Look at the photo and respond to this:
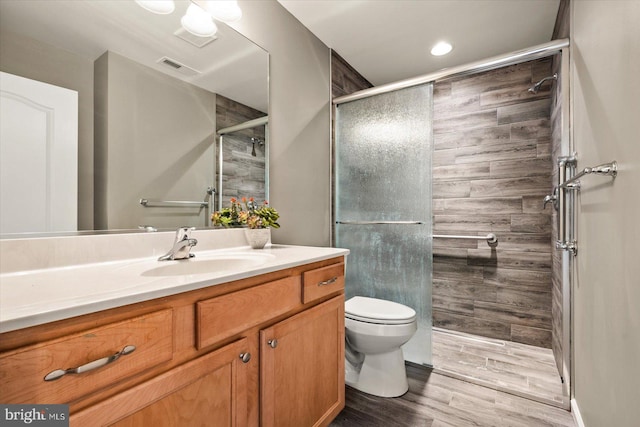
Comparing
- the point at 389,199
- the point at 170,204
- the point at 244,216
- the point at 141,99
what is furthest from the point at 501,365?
the point at 141,99

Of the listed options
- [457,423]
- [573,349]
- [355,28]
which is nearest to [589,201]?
[573,349]

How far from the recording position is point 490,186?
2.49 metres

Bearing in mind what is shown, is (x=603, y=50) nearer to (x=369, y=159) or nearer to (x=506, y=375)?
(x=369, y=159)

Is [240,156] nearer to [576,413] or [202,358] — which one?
[202,358]

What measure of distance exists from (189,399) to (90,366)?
0.29m

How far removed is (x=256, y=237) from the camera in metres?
1.60

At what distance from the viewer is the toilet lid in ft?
5.44

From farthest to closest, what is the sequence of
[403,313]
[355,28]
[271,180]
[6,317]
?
[355,28] → [271,180] → [403,313] → [6,317]

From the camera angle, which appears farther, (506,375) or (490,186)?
(490,186)

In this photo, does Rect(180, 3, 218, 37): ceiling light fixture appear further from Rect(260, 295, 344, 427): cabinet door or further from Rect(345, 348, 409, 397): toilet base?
Rect(345, 348, 409, 397): toilet base

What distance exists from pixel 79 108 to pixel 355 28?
1784 millimetres

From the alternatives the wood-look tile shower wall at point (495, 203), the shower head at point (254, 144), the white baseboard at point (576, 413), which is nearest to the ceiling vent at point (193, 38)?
the shower head at point (254, 144)

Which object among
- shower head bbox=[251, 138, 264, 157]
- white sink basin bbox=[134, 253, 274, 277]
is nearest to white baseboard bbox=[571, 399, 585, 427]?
white sink basin bbox=[134, 253, 274, 277]

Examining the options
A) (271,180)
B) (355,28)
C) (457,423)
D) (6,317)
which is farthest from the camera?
(355,28)
